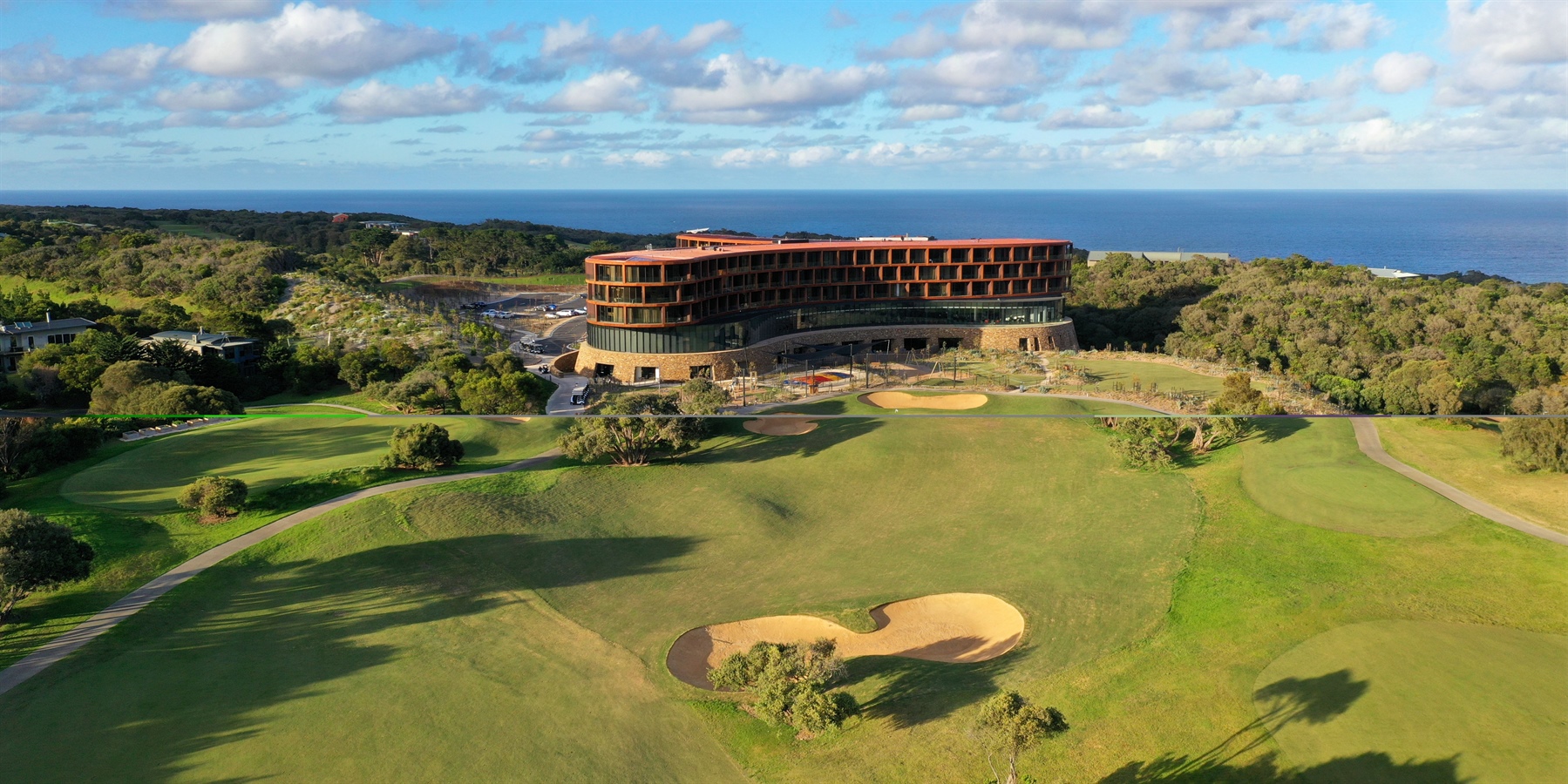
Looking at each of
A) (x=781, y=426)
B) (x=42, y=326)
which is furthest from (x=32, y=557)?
(x=42, y=326)

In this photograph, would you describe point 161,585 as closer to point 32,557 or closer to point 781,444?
point 32,557

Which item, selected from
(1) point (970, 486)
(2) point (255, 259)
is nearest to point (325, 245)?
(2) point (255, 259)

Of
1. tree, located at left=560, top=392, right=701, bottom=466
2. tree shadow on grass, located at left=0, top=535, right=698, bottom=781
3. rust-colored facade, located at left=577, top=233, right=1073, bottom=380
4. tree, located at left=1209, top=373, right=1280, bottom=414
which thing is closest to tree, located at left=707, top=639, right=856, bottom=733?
tree shadow on grass, located at left=0, top=535, right=698, bottom=781

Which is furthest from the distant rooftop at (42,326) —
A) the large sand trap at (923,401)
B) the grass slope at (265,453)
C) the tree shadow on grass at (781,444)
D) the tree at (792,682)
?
the tree at (792,682)

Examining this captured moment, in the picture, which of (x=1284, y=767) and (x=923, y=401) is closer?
(x=1284, y=767)

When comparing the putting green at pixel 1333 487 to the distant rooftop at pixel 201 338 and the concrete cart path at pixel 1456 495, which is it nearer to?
the concrete cart path at pixel 1456 495

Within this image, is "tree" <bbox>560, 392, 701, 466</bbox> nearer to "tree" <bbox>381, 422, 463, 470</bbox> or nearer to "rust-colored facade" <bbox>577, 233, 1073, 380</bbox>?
"tree" <bbox>381, 422, 463, 470</bbox>
